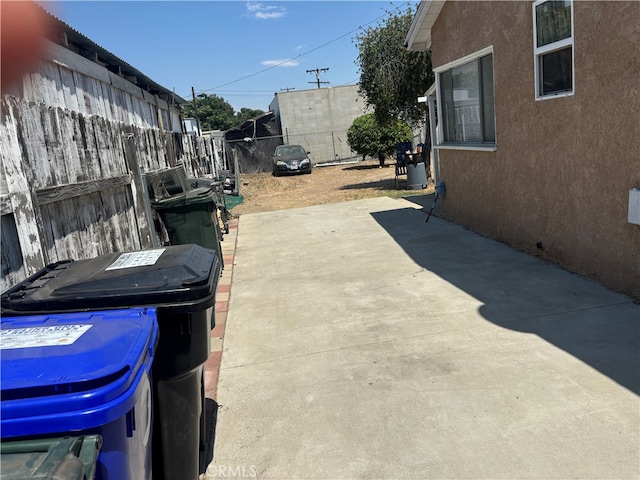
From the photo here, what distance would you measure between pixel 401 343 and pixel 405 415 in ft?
3.52

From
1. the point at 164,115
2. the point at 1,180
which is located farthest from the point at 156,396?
the point at 164,115

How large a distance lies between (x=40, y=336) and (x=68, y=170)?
2708 millimetres

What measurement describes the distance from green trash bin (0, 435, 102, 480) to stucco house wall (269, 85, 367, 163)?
2974cm

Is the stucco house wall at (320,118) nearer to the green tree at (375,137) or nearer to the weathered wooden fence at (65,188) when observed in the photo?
the green tree at (375,137)

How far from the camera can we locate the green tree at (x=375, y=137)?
76.4 ft

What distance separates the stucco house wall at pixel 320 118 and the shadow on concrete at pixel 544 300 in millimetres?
24050

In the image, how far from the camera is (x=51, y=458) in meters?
1.41

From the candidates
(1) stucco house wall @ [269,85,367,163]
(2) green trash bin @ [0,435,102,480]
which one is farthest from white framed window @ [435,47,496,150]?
(1) stucco house wall @ [269,85,367,163]

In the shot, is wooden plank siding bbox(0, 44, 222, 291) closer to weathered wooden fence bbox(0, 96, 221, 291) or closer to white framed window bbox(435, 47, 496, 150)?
weathered wooden fence bbox(0, 96, 221, 291)

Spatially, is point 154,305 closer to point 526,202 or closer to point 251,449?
point 251,449

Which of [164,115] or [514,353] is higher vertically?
[164,115]

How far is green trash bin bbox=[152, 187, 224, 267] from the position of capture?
252 inches

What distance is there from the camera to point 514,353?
12.4 feet

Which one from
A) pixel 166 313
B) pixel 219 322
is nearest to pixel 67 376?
pixel 166 313
